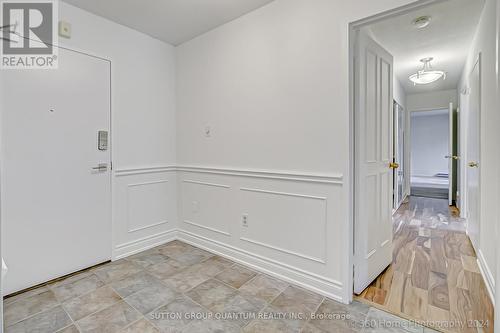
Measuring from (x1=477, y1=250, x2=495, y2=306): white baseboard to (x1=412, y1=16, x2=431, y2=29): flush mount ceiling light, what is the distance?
2.33 metres

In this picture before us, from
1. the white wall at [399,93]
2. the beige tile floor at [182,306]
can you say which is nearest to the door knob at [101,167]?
the beige tile floor at [182,306]

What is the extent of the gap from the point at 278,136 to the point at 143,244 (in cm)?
195

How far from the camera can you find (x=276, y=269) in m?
2.37

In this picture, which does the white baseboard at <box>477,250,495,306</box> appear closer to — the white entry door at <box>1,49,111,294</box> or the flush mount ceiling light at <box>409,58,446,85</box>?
the flush mount ceiling light at <box>409,58,446,85</box>

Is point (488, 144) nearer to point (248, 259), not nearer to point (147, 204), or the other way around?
point (248, 259)

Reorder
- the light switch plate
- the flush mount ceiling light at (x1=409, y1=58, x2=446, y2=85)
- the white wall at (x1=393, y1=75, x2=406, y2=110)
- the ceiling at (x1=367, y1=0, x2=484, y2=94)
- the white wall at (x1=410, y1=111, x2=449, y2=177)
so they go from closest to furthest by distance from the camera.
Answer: the light switch plate
the ceiling at (x1=367, y1=0, x2=484, y2=94)
the flush mount ceiling light at (x1=409, y1=58, x2=446, y2=85)
the white wall at (x1=393, y1=75, x2=406, y2=110)
the white wall at (x1=410, y1=111, x2=449, y2=177)

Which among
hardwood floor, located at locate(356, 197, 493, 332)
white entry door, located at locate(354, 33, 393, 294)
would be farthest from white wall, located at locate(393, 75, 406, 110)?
white entry door, located at locate(354, 33, 393, 294)

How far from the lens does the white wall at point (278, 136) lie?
6.55 feet

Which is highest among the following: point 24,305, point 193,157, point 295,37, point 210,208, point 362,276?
point 295,37

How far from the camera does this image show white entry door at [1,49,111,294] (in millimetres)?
2100

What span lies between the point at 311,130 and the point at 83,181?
2.11 metres

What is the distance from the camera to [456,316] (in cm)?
181

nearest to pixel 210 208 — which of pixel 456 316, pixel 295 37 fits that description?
pixel 295 37

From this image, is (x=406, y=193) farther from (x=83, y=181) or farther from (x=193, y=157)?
(x=83, y=181)
